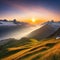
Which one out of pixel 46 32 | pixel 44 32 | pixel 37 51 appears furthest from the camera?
pixel 44 32

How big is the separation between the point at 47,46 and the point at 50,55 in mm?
16201

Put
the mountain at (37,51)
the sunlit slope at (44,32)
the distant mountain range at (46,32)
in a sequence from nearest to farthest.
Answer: the mountain at (37,51), the distant mountain range at (46,32), the sunlit slope at (44,32)

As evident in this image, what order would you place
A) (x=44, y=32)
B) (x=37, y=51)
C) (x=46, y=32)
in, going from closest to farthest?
(x=37, y=51) → (x=46, y=32) → (x=44, y=32)

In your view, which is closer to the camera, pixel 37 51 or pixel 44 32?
pixel 37 51

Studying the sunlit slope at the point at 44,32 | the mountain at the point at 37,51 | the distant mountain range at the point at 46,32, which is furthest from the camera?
the sunlit slope at the point at 44,32

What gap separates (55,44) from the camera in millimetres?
71438

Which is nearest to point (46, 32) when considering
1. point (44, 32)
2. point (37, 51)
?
point (44, 32)

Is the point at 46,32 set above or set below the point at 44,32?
above

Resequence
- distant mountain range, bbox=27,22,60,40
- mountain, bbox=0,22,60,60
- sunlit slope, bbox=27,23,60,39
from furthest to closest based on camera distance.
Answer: sunlit slope, bbox=27,23,60,39 < distant mountain range, bbox=27,22,60,40 < mountain, bbox=0,22,60,60

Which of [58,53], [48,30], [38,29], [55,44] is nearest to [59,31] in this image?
[48,30]

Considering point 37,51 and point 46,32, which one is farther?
point 46,32

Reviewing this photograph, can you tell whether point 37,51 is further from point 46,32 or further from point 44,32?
point 44,32

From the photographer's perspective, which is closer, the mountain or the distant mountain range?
the mountain

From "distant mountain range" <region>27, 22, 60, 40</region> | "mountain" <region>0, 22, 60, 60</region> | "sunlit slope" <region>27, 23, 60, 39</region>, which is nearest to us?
"mountain" <region>0, 22, 60, 60</region>
